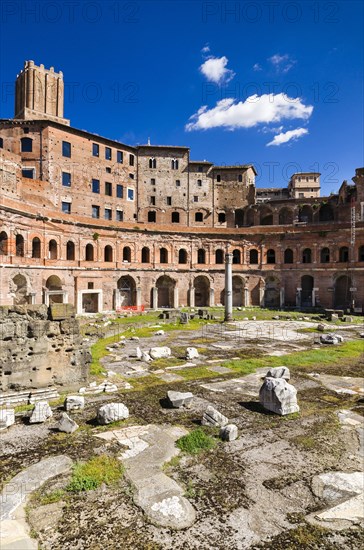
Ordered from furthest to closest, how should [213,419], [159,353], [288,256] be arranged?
[288,256], [159,353], [213,419]

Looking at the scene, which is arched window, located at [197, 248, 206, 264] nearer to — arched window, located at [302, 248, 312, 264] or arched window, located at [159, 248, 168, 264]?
arched window, located at [159, 248, 168, 264]

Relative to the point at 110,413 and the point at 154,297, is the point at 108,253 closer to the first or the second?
the point at 154,297

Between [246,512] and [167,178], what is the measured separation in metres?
40.8

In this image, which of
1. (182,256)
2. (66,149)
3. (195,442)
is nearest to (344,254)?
(182,256)

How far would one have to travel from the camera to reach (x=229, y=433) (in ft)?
22.0

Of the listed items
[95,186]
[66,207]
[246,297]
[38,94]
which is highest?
[38,94]

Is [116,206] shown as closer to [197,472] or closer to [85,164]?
[85,164]

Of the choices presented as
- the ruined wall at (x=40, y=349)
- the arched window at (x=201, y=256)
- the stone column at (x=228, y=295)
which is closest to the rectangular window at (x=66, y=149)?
the arched window at (x=201, y=256)

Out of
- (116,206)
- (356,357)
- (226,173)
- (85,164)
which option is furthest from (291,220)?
(356,357)

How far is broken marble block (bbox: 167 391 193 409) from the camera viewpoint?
→ 8.38 metres

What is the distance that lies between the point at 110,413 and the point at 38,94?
38277 millimetres

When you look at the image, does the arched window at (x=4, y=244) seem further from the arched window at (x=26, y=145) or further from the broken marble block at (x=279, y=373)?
the broken marble block at (x=279, y=373)

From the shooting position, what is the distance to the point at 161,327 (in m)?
23.4

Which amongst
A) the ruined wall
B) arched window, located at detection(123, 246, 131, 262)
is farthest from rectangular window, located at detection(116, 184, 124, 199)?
the ruined wall
